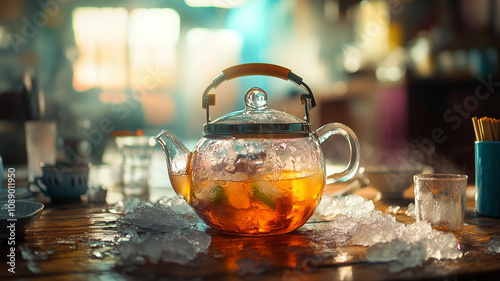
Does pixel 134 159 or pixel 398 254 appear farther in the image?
pixel 134 159

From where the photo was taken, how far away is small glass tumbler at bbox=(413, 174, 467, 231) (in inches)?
31.7

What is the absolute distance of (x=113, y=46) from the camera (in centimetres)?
786

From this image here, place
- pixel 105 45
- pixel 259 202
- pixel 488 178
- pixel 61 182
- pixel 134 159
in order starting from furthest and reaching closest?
pixel 105 45, pixel 134 159, pixel 61 182, pixel 488 178, pixel 259 202

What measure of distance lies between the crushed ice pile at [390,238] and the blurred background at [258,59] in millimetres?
1121

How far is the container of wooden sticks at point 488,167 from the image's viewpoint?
0.94 meters

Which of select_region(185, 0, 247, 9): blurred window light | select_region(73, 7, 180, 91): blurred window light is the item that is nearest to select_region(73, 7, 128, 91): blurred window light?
select_region(73, 7, 180, 91): blurred window light

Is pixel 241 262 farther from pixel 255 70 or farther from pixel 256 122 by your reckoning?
pixel 255 70

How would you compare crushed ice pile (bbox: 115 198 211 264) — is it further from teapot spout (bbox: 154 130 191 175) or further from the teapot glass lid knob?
the teapot glass lid knob

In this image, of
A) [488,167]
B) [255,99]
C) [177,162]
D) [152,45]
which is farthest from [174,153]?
[152,45]

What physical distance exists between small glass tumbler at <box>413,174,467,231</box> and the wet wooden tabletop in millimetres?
29

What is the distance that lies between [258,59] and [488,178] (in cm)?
776

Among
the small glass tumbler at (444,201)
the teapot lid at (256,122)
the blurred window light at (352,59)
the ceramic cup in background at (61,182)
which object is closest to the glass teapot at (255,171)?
the teapot lid at (256,122)

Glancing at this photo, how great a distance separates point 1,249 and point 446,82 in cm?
305

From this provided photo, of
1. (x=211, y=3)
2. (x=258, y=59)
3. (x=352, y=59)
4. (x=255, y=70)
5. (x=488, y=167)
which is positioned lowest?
(x=488, y=167)
